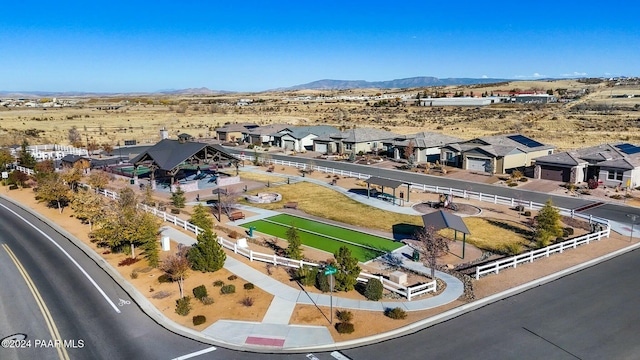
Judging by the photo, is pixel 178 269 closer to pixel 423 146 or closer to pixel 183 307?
pixel 183 307

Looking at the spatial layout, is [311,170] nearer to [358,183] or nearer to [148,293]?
[358,183]

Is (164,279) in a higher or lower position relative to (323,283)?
lower

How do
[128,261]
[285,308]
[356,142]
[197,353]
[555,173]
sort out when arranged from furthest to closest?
[356,142] → [555,173] → [128,261] → [285,308] → [197,353]

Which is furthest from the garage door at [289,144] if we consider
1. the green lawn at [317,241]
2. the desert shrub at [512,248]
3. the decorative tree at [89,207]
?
the desert shrub at [512,248]

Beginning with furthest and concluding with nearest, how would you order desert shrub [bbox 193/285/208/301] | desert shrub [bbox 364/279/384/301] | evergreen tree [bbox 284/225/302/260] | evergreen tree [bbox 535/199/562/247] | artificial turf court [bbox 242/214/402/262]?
artificial turf court [bbox 242/214/402/262] < evergreen tree [bbox 535/199/562/247] < evergreen tree [bbox 284/225/302/260] < desert shrub [bbox 193/285/208/301] < desert shrub [bbox 364/279/384/301]

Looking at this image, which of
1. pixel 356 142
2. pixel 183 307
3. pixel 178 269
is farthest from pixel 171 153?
pixel 183 307

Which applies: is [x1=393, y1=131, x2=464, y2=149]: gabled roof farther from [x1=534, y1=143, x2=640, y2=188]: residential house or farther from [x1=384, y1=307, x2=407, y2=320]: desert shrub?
[x1=384, y1=307, x2=407, y2=320]: desert shrub

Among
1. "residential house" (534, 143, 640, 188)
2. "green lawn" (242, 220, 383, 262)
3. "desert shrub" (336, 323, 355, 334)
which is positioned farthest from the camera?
"residential house" (534, 143, 640, 188)

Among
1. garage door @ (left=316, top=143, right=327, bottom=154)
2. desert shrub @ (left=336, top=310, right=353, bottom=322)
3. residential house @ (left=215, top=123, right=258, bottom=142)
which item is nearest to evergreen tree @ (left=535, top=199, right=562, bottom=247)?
desert shrub @ (left=336, top=310, right=353, bottom=322)
